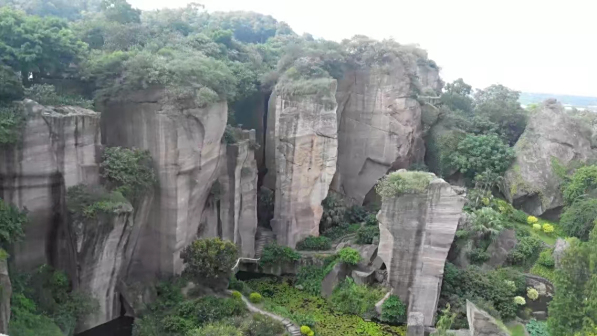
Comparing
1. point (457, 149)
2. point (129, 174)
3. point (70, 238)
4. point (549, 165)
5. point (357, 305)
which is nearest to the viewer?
point (70, 238)

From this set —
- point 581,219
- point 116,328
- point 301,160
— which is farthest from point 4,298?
point 581,219

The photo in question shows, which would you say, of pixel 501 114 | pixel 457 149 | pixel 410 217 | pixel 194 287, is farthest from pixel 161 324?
pixel 501 114

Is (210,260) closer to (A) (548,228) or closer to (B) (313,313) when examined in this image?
(B) (313,313)

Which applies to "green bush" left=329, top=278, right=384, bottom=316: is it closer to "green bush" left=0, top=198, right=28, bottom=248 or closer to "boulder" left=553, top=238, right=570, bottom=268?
"boulder" left=553, top=238, right=570, bottom=268

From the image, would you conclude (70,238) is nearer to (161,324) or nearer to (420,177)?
(161,324)

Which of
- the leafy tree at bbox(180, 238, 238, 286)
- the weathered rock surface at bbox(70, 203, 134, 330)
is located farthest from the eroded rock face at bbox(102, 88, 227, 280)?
the weathered rock surface at bbox(70, 203, 134, 330)

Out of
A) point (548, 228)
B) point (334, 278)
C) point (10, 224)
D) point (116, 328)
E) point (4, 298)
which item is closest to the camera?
point (4, 298)
